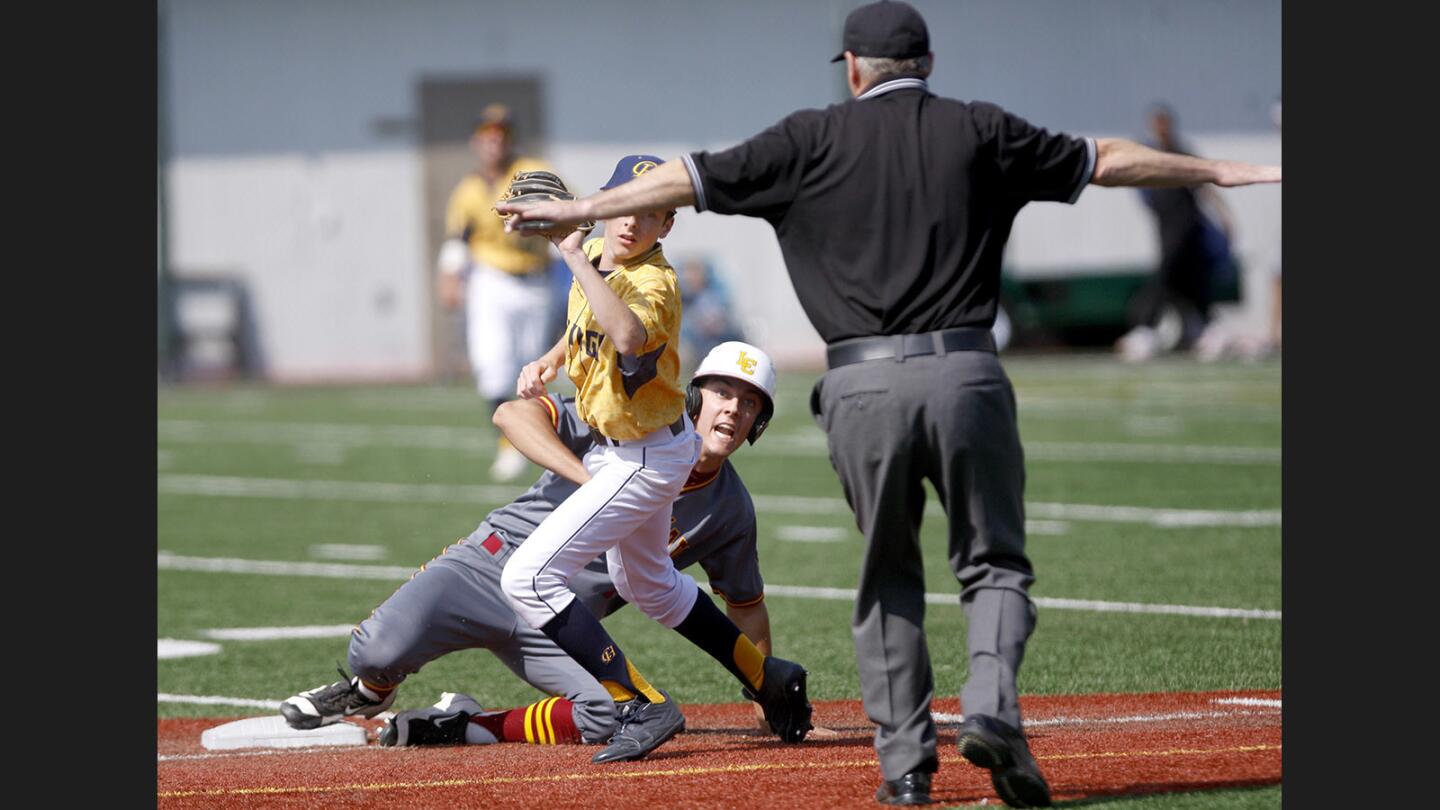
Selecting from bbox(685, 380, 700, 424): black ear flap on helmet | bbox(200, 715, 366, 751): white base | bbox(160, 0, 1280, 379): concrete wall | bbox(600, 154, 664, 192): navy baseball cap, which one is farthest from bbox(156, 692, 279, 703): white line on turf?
bbox(160, 0, 1280, 379): concrete wall

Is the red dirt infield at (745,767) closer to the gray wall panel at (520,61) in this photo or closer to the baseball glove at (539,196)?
the baseball glove at (539,196)

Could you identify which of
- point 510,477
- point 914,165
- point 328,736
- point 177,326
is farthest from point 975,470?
point 177,326

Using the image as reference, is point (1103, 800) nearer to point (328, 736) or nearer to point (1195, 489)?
point (328, 736)

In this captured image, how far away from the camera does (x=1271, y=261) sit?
2822 centimetres

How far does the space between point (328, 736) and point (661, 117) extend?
23.6 m

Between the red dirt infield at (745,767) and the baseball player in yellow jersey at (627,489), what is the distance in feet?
0.61

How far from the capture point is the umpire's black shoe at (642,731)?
6.23 meters

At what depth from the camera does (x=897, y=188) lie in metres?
5.28

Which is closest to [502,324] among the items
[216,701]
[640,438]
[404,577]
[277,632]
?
[404,577]

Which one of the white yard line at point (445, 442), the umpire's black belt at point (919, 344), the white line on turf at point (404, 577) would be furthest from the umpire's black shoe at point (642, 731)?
the white yard line at point (445, 442)

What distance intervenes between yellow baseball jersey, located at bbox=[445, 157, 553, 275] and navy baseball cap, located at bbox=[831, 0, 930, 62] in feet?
33.0

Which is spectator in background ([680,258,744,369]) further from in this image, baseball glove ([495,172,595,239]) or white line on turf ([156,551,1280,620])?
baseball glove ([495,172,595,239])

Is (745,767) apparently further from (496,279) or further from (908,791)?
Result: (496,279)

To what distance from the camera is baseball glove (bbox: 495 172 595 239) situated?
222 inches
